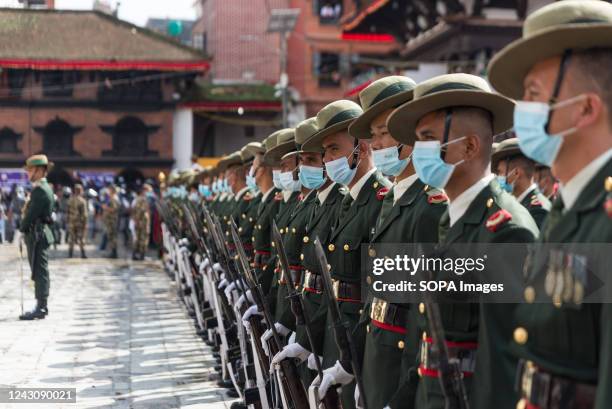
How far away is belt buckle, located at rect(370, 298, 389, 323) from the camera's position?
3916 millimetres

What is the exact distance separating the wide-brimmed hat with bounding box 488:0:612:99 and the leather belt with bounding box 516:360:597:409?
94 cm

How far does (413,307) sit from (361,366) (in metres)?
0.71

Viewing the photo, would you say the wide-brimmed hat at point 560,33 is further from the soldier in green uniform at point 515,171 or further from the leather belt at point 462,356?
the soldier in green uniform at point 515,171

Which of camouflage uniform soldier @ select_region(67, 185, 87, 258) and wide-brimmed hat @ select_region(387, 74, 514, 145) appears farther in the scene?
camouflage uniform soldier @ select_region(67, 185, 87, 258)

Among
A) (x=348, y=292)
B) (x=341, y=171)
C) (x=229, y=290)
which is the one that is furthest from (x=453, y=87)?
(x=229, y=290)

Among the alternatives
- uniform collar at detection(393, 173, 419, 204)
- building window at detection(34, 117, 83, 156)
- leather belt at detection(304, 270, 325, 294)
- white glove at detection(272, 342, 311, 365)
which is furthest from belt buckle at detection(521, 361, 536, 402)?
building window at detection(34, 117, 83, 156)

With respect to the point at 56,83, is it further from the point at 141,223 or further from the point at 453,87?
the point at 453,87

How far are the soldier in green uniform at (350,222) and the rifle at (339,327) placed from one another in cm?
50

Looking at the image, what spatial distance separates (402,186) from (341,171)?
106cm

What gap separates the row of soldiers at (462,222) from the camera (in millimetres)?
2529

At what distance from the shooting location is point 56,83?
4066cm

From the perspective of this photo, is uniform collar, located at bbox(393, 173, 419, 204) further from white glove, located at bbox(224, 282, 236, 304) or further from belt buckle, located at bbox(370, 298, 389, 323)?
white glove, located at bbox(224, 282, 236, 304)

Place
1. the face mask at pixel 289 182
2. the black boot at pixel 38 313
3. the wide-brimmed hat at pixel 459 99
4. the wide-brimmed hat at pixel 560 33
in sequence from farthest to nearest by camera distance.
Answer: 1. the black boot at pixel 38 313
2. the face mask at pixel 289 182
3. the wide-brimmed hat at pixel 459 99
4. the wide-brimmed hat at pixel 560 33

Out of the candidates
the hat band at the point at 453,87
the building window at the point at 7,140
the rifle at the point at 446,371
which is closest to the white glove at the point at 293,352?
the hat band at the point at 453,87
